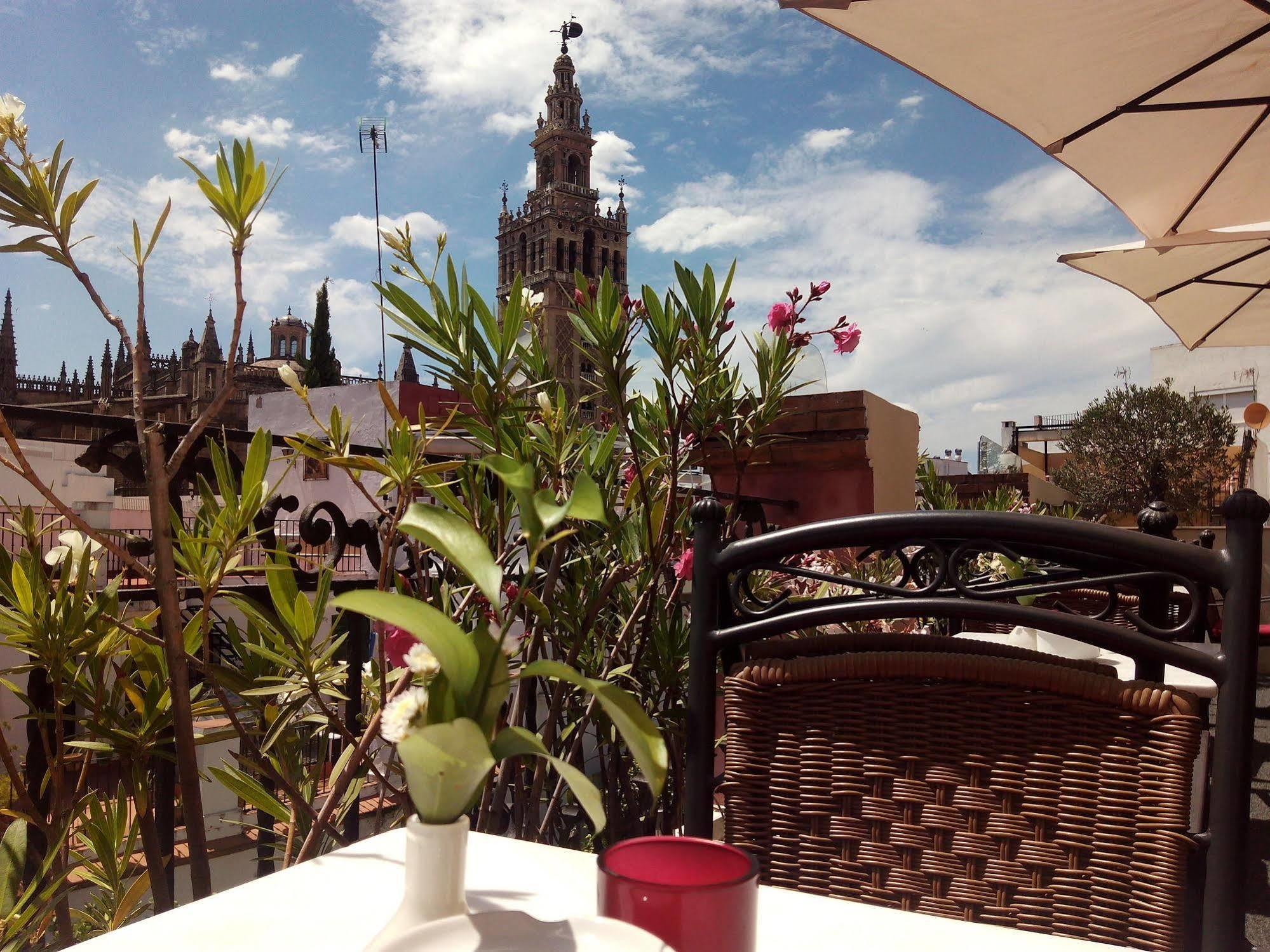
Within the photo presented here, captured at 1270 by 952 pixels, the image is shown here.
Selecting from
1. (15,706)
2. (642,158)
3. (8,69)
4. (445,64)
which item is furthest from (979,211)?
(15,706)

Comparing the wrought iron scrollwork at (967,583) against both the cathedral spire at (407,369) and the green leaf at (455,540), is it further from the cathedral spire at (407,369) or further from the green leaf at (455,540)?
the cathedral spire at (407,369)

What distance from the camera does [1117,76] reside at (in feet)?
8.46

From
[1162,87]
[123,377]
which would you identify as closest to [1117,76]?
[1162,87]

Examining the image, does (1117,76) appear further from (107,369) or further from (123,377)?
(107,369)

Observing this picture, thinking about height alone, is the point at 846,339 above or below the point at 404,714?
above

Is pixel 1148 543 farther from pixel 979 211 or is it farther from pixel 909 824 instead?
pixel 979 211

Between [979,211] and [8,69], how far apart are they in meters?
5.26

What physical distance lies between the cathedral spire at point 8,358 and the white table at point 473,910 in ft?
161

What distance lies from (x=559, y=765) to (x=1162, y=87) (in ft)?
10.2

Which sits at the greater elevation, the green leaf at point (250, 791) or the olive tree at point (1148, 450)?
the olive tree at point (1148, 450)

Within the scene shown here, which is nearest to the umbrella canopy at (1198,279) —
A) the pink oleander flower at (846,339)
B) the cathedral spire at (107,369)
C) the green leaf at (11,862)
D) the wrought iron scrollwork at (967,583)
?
the pink oleander flower at (846,339)

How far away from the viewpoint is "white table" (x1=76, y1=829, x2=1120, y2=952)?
0.52 m

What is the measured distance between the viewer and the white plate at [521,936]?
38 cm

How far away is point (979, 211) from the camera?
17.6ft
